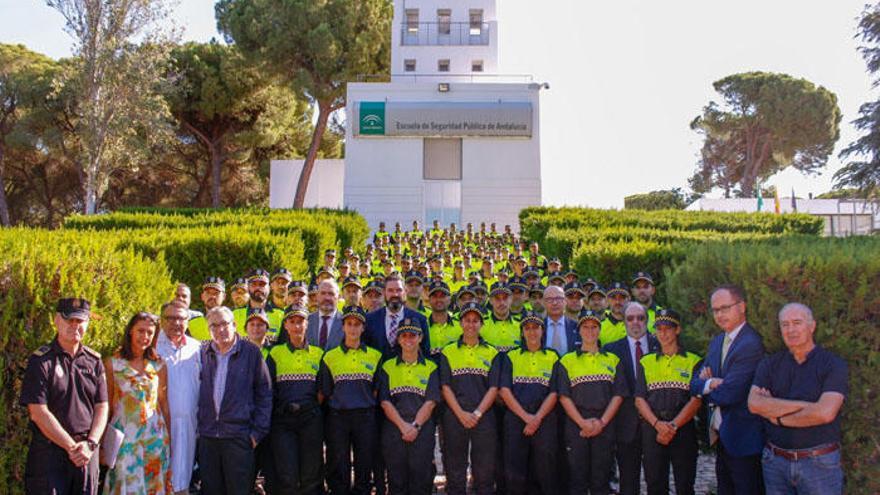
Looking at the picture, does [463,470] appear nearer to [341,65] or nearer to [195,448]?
[195,448]

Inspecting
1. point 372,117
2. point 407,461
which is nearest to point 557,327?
point 407,461

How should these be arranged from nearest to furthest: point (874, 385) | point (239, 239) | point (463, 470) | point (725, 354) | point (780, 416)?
point (780, 416), point (874, 385), point (725, 354), point (463, 470), point (239, 239)

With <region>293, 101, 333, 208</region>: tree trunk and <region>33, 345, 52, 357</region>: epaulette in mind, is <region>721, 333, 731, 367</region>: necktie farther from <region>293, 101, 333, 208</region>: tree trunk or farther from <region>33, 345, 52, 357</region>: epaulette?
<region>293, 101, 333, 208</region>: tree trunk

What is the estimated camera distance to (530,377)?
6543 mm

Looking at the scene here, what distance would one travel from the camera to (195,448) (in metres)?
5.94

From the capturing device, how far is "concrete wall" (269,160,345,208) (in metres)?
40.5

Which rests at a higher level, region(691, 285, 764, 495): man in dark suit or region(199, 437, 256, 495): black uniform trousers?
region(691, 285, 764, 495): man in dark suit

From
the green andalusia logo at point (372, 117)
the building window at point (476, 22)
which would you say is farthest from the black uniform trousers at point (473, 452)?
the building window at point (476, 22)

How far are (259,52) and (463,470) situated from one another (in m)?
34.7

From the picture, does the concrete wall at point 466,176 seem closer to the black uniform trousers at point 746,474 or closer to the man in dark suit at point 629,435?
the man in dark suit at point 629,435

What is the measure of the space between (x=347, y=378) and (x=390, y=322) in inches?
46.0

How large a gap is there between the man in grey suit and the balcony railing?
1358 inches

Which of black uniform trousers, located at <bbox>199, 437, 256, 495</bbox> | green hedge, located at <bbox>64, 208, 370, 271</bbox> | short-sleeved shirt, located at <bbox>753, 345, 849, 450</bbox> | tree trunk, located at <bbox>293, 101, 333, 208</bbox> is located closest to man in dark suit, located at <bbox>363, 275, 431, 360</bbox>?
black uniform trousers, located at <bbox>199, 437, 256, 495</bbox>

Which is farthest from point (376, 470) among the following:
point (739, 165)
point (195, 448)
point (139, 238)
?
point (739, 165)
